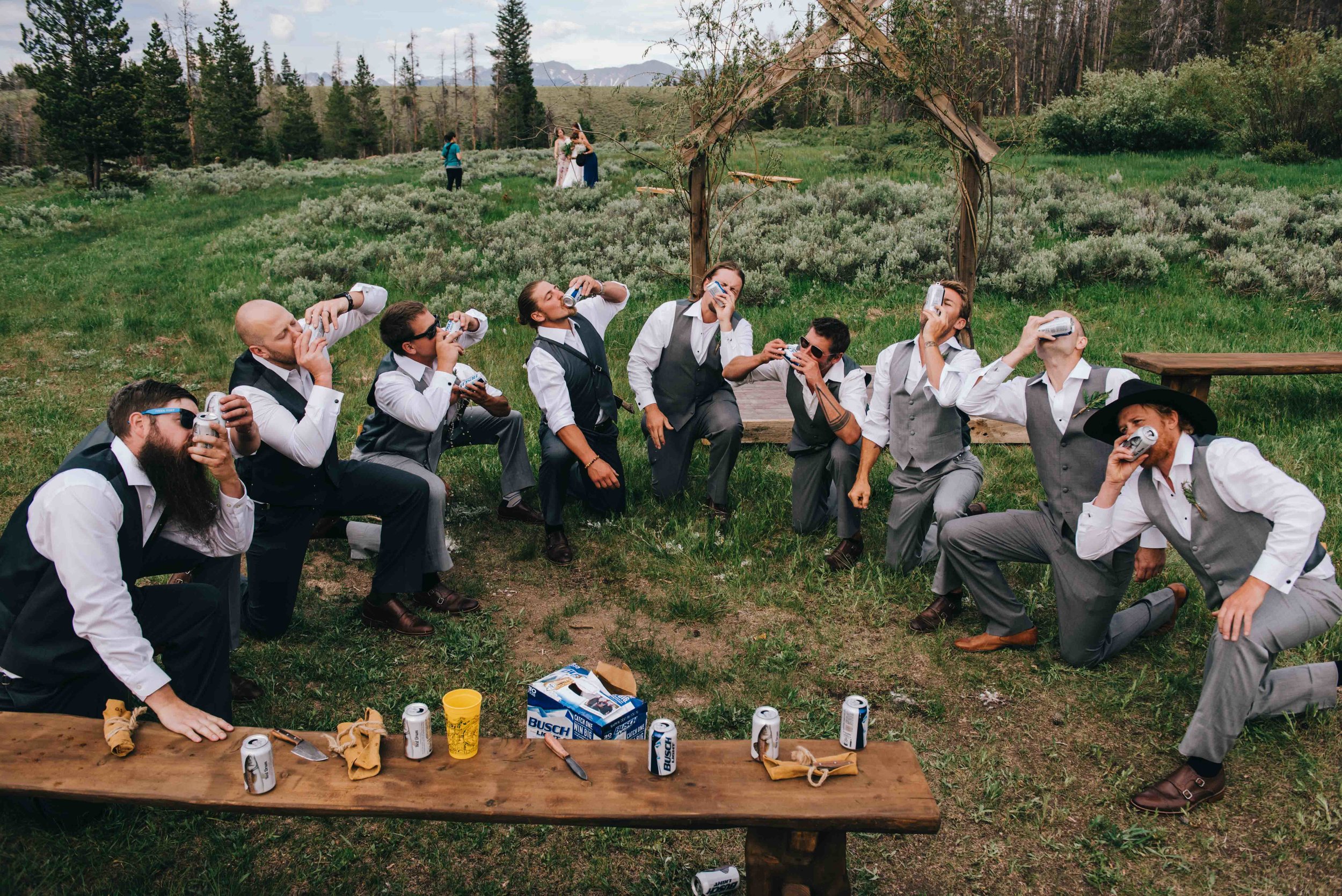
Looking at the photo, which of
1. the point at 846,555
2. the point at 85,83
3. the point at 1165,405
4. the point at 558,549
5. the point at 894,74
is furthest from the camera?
the point at 85,83

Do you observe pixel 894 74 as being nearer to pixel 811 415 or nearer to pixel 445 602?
pixel 811 415

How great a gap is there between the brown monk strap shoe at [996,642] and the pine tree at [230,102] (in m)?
54.3

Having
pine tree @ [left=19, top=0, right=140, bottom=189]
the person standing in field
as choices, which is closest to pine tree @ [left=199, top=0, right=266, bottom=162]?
pine tree @ [left=19, top=0, right=140, bottom=189]

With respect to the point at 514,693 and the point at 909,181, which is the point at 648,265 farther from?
the point at 514,693

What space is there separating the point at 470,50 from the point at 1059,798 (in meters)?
93.2

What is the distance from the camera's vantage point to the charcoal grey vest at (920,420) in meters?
5.73

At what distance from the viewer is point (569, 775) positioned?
3.16m

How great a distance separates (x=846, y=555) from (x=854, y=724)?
2995mm

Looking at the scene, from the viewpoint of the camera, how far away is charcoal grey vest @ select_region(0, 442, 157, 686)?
139 inches

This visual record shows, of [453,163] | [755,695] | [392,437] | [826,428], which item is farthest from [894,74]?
[453,163]

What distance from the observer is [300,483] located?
5074 mm

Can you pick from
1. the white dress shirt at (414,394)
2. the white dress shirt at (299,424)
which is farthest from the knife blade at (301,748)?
the white dress shirt at (414,394)

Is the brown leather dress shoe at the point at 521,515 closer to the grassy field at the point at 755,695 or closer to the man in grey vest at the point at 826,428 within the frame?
the grassy field at the point at 755,695

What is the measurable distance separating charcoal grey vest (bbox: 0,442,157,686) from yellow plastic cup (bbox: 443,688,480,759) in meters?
1.47
